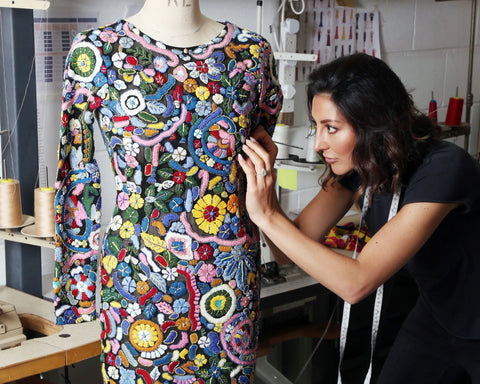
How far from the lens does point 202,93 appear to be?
4.50 feet

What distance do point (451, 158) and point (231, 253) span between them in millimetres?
520

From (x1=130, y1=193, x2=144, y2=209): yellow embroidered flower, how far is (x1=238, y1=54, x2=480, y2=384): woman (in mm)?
223

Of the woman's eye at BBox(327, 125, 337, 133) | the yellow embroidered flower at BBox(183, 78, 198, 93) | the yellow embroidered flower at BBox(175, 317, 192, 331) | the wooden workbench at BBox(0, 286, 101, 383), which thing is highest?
the yellow embroidered flower at BBox(183, 78, 198, 93)

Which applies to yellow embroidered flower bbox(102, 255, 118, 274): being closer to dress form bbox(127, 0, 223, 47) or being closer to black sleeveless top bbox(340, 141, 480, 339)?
dress form bbox(127, 0, 223, 47)

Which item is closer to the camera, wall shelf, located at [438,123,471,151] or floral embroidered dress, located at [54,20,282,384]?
floral embroidered dress, located at [54,20,282,384]

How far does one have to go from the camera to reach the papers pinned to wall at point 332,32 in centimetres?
293

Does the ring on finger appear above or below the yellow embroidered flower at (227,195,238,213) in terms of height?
above

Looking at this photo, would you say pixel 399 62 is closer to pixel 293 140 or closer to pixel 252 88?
pixel 293 140

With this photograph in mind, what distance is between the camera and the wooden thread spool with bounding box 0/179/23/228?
6.19 feet

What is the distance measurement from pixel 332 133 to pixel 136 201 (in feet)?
1.45

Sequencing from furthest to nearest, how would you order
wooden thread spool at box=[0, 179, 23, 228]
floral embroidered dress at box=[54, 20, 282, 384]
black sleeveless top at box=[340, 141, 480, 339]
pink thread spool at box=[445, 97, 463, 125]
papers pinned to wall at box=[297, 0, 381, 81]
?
pink thread spool at box=[445, 97, 463, 125]
papers pinned to wall at box=[297, 0, 381, 81]
wooden thread spool at box=[0, 179, 23, 228]
black sleeveless top at box=[340, 141, 480, 339]
floral embroidered dress at box=[54, 20, 282, 384]

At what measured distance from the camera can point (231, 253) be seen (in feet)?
4.68

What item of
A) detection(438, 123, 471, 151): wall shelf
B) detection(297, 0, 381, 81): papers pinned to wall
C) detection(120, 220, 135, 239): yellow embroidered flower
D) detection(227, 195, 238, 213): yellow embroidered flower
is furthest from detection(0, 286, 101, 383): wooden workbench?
detection(438, 123, 471, 151): wall shelf

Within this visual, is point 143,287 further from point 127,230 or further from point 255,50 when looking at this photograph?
point 255,50
